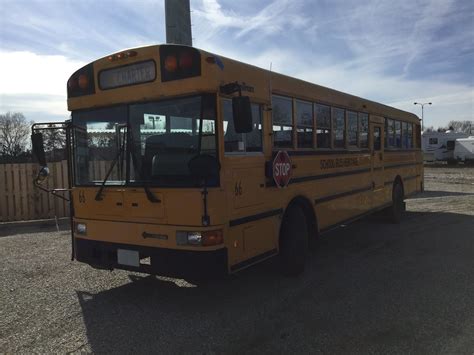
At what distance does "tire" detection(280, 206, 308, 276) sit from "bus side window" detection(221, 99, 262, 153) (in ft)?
3.80

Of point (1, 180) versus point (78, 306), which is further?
point (1, 180)

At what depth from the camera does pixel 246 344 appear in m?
3.90

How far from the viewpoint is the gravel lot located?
3.94 meters

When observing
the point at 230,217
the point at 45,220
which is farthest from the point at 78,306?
the point at 45,220

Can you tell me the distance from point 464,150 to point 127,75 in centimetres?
3857

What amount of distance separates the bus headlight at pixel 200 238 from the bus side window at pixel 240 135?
824 mm

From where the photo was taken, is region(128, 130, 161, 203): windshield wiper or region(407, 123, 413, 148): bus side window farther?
region(407, 123, 413, 148): bus side window

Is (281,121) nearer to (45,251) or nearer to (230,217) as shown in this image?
(230,217)

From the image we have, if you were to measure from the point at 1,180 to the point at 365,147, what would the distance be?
8365 millimetres

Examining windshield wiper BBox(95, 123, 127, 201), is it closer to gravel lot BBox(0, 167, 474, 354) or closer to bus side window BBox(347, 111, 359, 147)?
gravel lot BBox(0, 167, 474, 354)

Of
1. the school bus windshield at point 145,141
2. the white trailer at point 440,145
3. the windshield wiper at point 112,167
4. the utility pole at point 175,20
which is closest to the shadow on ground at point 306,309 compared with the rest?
the windshield wiper at point 112,167

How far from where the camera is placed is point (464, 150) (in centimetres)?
3772

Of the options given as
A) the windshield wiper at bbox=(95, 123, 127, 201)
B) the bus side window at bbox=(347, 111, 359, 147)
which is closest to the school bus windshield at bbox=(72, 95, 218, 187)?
the windshield wiper at bbox=(95, 123, 127, 201)

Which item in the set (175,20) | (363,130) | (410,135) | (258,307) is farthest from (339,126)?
(410,135)
